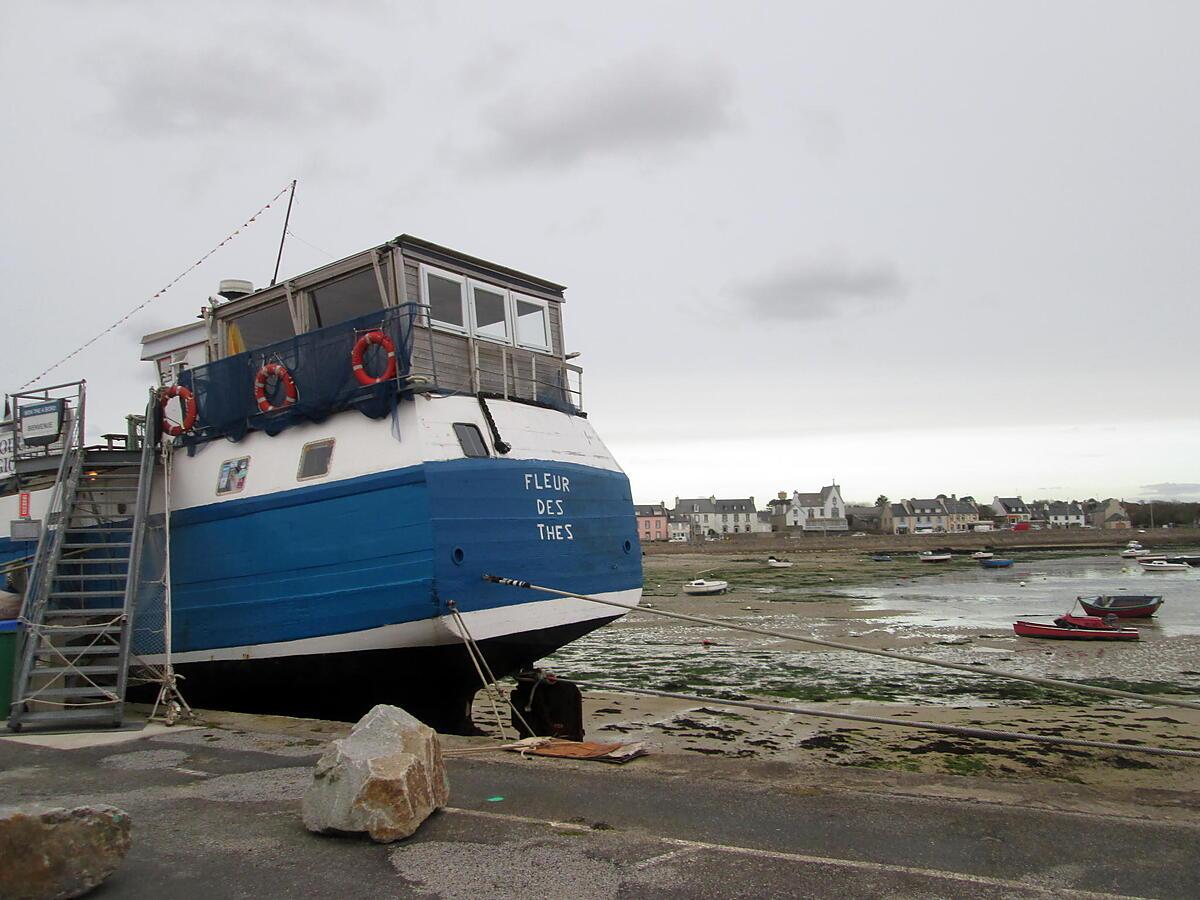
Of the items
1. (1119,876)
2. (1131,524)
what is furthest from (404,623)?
(1131,524)

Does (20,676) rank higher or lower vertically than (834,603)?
higher

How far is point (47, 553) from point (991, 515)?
18772 cm

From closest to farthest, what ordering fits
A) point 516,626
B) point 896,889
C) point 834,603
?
point 896,889 < point 516,626 < point 834,603

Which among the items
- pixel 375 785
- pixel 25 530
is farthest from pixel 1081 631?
pixel 25 530

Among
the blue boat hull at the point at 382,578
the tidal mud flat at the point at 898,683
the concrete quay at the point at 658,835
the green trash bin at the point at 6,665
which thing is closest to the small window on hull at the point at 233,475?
the blue boat hull at the point at 382,578

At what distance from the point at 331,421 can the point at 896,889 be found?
8.36 meters

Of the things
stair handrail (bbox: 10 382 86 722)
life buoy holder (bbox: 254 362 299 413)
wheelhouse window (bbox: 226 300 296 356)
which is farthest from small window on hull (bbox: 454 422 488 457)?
stair handrail (bbox: 10 382 86 722)

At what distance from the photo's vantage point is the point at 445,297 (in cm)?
1158

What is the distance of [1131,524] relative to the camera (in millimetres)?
153750

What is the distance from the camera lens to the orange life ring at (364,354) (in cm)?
1000

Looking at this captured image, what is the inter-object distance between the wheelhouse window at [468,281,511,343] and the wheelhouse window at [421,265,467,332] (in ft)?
0.50

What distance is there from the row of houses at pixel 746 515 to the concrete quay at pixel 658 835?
143541mm

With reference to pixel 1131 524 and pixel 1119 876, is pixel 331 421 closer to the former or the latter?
pixel 1119 876

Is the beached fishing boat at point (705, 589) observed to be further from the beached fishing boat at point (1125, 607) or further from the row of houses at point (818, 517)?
the row of houses at point (818, 517)
